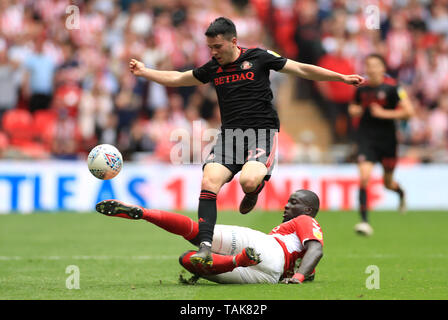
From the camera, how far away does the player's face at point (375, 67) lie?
12141mm

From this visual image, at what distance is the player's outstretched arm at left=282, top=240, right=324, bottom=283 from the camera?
669 centimetres

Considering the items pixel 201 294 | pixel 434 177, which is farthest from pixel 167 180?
pixel 201 294

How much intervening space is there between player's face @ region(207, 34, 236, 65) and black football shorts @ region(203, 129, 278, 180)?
2.18ft

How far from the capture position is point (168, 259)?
9.30 meters

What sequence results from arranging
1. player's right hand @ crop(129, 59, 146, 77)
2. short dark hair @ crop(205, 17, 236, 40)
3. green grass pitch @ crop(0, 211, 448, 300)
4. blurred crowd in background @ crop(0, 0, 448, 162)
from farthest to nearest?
blurred crowd in background @ crop(0, 0, 448, 162)
player's right hand @ crop(129, 59, 146, 77)
short dark hair @ crop(205, 17, 236, 40)
green grass pitch @ crop(0, 211, 448, 300)

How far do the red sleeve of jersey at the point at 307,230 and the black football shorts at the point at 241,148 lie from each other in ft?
2.69

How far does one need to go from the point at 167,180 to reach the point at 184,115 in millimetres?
1421

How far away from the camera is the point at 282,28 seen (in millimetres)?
18938

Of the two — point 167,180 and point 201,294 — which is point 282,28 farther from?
point 201,294
